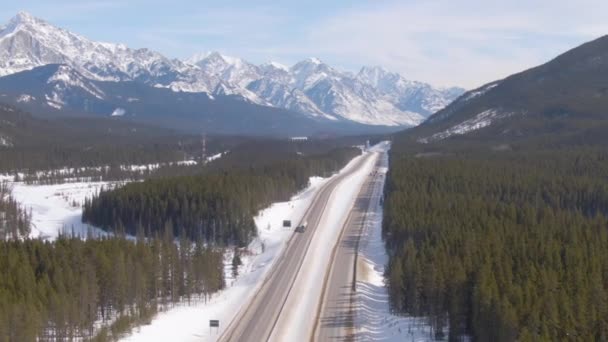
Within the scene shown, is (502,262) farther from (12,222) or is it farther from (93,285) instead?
(12,222)

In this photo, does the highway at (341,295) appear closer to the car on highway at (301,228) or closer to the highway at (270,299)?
the highway at (270,299)

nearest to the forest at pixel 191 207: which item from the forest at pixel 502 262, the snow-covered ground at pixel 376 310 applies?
the snow-covered ground at pixel 376 310

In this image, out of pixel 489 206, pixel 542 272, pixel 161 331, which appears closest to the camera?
pixel 542 272

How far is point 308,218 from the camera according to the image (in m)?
161

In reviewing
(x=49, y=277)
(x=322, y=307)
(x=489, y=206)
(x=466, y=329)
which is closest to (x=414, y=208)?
(x=489, y=206)

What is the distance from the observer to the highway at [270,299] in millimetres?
81750

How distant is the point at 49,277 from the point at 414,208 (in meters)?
66.8

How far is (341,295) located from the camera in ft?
320

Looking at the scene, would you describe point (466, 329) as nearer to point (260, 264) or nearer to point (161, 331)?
point (161, 331)

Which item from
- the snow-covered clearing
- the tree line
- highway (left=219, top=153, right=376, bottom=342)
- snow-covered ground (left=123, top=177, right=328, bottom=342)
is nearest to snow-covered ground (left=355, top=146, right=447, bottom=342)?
the snow-covered clearing

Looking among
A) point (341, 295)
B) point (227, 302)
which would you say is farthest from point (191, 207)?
point (341, 295)

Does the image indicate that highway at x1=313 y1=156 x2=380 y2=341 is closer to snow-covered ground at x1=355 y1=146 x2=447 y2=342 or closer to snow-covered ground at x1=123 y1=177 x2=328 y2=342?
snow-covered ground at x1=355 y1=146 x2=447 y2=342

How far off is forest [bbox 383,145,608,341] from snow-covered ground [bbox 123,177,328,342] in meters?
20.4

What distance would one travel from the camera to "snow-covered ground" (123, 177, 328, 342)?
83.2m
